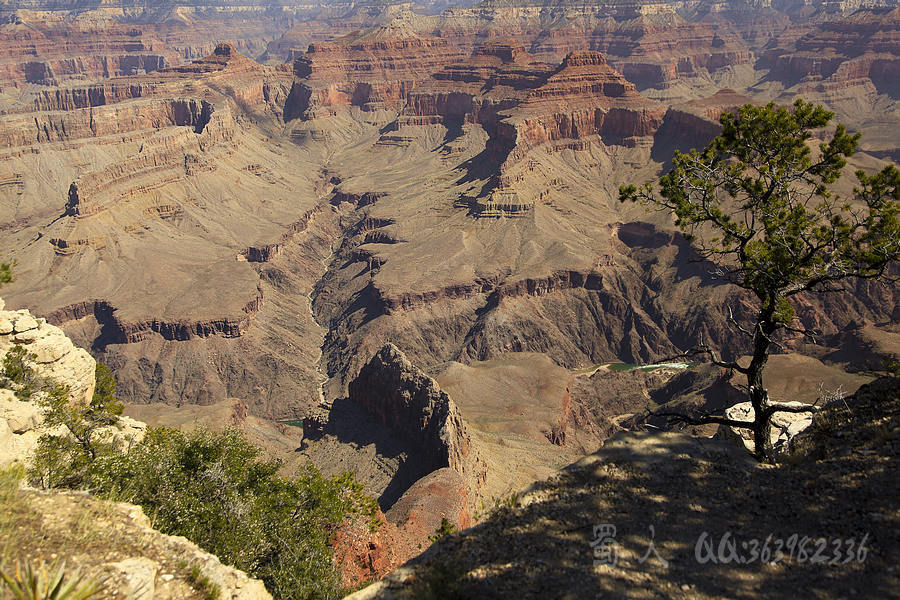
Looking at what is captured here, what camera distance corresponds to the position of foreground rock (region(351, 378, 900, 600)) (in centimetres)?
1583

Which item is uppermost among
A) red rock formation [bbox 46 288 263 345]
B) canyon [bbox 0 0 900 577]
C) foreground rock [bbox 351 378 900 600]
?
foreground rock [bbox 351 378 900 600]

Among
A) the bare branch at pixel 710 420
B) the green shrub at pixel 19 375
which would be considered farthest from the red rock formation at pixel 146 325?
the bare branch at pixel 710 420

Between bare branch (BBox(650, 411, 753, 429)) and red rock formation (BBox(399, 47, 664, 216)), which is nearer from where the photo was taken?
bare branch (BBox(650, 411, 753, 429))

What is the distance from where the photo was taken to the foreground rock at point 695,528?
15828 mm

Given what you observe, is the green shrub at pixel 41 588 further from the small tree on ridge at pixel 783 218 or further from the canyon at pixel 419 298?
the canyon at pixel 419 298

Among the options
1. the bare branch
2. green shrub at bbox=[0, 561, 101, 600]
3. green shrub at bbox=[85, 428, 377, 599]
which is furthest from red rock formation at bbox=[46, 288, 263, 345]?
green shrub at bbox=[0, 561, 101, 600]

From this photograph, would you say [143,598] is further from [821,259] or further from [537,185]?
[537,185]

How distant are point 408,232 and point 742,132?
129 meters

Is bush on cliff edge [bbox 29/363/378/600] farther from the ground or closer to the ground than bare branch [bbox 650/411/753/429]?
closer to the ground

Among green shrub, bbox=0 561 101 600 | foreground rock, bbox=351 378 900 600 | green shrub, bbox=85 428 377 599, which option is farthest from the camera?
green shrub, bbox=85 428 377 599

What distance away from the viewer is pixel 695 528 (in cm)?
1783

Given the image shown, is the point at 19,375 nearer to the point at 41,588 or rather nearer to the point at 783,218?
the point at 41,588

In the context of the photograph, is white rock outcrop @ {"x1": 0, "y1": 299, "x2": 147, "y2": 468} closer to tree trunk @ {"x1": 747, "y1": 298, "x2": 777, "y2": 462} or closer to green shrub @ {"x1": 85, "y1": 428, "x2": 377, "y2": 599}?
green shrub @ {"x1": 85, "y1": 428, "x2": 377, "y2": 599}

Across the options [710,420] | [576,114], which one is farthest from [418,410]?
[576,114]
